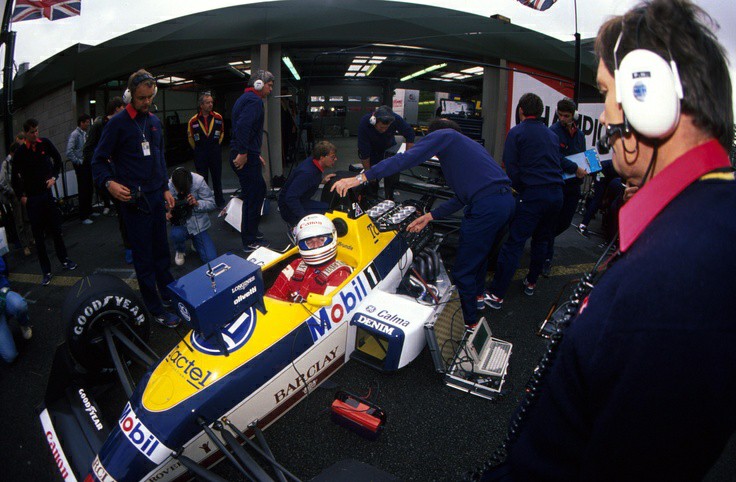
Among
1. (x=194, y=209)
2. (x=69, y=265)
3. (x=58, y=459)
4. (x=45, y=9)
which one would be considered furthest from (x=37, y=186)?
(x=58, y=459)

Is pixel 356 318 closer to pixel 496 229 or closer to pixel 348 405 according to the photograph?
pixel 348 405

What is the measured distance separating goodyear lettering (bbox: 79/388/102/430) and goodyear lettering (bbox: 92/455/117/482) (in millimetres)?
362

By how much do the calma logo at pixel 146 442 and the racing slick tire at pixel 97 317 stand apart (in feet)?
3.52

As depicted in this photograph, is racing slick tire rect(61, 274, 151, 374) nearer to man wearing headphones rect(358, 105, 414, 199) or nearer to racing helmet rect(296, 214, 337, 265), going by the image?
racing helmet rect(296, 214, 337, 265)

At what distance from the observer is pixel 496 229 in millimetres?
3574

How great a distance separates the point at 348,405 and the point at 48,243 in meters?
6.50

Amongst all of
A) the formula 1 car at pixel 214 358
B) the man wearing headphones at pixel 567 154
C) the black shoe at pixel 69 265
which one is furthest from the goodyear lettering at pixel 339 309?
the black shoe at pixel 69 265

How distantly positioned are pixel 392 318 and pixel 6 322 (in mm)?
3458

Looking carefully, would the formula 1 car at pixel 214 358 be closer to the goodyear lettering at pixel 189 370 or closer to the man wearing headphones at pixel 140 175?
the goodyear lettering at pixel 189 370

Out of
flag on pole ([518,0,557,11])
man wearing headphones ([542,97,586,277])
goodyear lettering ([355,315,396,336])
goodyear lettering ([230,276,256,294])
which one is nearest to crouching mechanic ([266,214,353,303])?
goodyear lettering ([355,315,396,336])

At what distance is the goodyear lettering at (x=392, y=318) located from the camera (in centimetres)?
308

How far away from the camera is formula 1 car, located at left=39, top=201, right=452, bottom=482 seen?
2182mm

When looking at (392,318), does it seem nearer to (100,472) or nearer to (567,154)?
(100,472)

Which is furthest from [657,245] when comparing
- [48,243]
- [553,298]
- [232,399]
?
[48,243]
